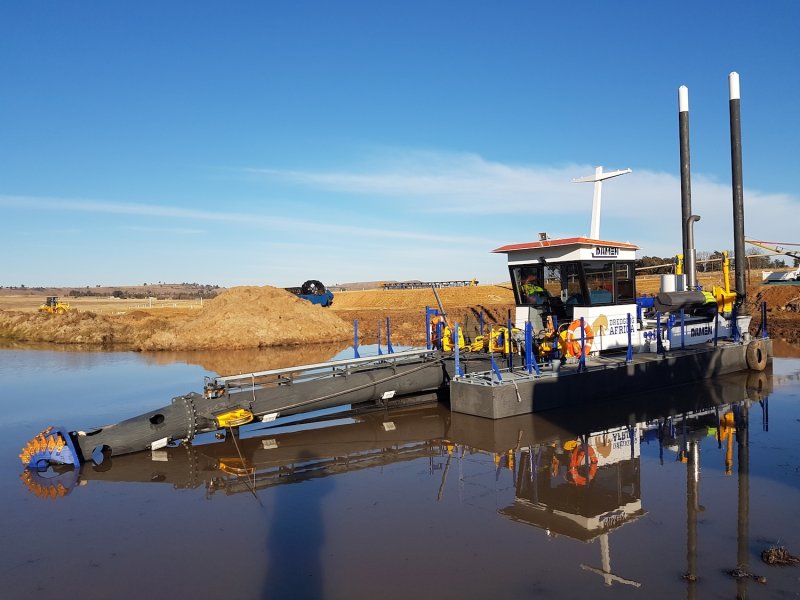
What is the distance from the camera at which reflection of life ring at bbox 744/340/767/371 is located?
18.1 m

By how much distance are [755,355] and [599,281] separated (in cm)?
653

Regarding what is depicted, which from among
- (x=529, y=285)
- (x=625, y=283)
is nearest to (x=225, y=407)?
(x=529, y=285)

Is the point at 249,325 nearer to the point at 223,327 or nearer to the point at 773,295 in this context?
the point at 223,327

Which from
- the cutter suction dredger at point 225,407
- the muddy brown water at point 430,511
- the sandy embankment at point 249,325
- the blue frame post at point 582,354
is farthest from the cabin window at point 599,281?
the sandy embankment at point 249,325

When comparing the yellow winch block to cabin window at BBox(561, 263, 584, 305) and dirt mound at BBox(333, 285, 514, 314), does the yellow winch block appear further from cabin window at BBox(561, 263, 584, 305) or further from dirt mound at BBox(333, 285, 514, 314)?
dirt mound at BBox(333, 285, 514, 314)

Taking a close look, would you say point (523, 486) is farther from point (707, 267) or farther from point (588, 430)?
point (707, 267)

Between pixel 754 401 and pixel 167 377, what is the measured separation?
55.8ft

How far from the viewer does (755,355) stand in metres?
18.1

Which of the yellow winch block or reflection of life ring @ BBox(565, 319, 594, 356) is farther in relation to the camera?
reflection of life ring @ BBox(565, 319, 594, 356)

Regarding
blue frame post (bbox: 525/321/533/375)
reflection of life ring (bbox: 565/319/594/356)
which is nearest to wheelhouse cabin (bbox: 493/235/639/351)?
reflection of life ring (bbox: 565/319/594/356)

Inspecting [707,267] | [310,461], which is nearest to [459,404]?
[310,461]

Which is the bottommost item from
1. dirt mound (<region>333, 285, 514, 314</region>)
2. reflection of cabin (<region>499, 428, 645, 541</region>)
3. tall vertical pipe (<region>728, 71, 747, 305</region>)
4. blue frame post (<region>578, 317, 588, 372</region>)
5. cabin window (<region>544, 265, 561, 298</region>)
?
reflection of cabin (<region>499, 428, 645, 541</region>)

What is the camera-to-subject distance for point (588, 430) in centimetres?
1195

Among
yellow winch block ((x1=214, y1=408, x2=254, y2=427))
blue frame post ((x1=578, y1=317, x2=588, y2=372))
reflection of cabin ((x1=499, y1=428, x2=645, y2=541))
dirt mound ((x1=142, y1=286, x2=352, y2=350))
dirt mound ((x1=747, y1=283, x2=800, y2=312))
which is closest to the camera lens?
reflection of cabin ((x1=499, y1=428, x2=645, y2=541))
